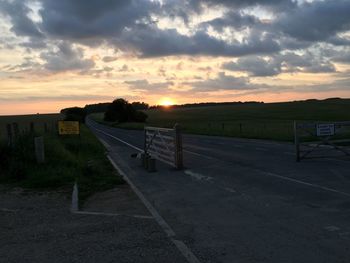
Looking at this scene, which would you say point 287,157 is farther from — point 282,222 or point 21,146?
point 282,222

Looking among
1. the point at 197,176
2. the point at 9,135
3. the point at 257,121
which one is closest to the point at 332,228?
the point at 197,176

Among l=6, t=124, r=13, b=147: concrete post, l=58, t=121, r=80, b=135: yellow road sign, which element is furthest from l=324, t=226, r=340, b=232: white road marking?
l=58, t=121, r=80, b=135: yellow road sign

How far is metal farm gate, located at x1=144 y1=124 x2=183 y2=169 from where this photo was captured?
54.1 ft

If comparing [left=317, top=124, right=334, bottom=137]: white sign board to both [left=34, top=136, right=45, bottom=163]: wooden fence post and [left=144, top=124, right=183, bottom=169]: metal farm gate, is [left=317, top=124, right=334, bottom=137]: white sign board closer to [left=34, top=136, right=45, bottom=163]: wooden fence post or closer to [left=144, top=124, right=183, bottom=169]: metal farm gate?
[left=144, top=124, right=183, bottom=169]: metal farm gate

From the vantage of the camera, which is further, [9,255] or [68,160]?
[68,160]

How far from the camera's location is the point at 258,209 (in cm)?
899

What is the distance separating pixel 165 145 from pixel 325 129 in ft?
19.1

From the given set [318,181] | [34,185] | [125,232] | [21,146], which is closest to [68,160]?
[21,146]

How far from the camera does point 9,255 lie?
21.3ft

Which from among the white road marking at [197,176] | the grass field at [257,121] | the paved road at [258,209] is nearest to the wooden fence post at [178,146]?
the paved road at [258,209]

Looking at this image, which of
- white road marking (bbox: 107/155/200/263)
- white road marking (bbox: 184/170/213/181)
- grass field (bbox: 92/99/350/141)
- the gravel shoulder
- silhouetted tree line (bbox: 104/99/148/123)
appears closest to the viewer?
white road marking (bbox: 107/155/200/263)

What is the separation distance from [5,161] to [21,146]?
0.90 m

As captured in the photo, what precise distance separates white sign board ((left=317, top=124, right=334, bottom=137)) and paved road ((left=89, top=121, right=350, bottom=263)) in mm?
1848

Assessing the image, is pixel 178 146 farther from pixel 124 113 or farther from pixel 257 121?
pixel 124 113
